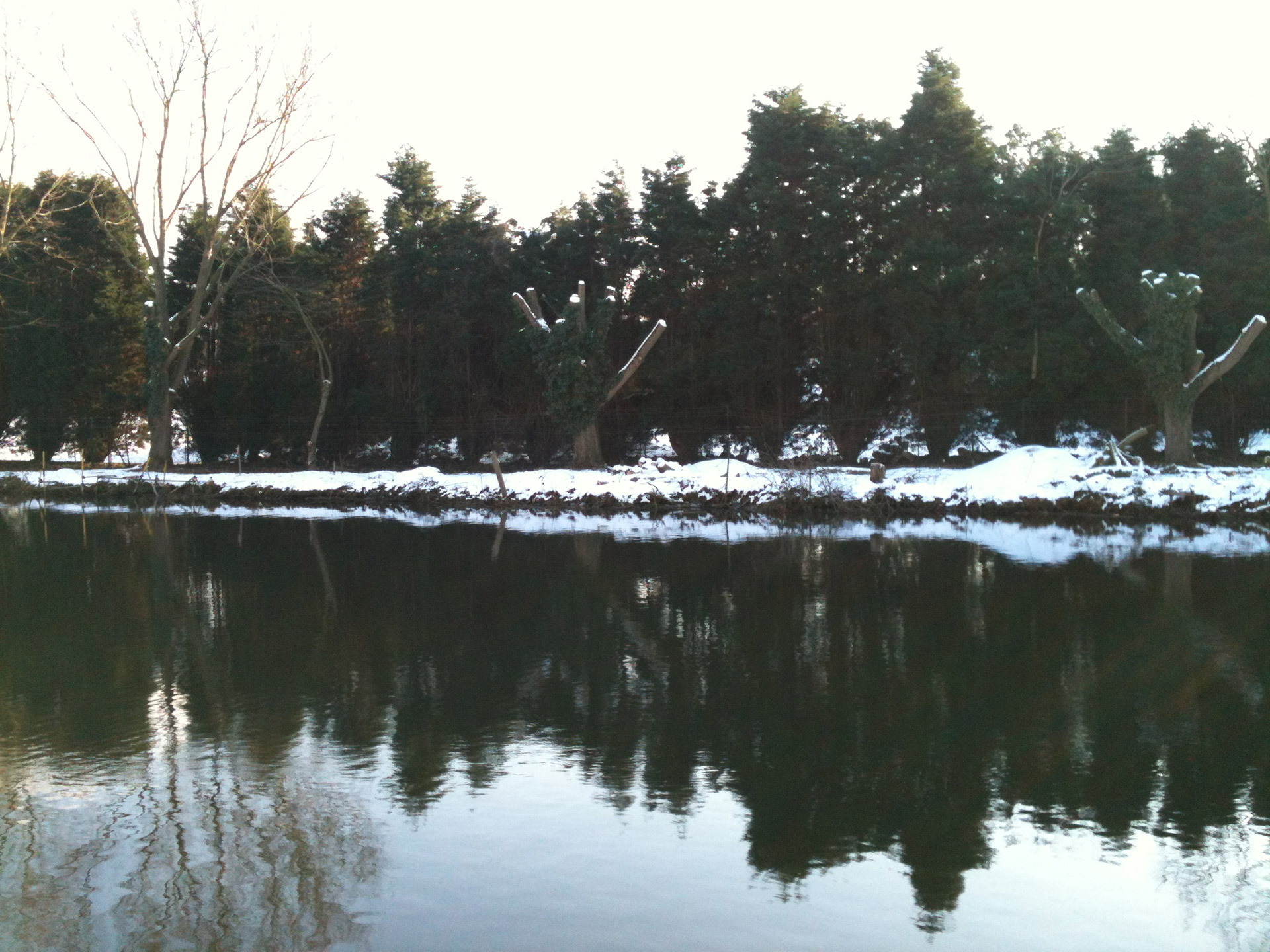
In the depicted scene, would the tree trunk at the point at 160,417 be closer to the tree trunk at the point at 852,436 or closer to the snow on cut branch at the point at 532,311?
the snow on cut branch at the point at 532,311

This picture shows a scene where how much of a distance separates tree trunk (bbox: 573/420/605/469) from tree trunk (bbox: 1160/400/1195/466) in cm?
1275

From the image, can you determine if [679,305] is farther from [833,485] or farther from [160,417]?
[160,417]

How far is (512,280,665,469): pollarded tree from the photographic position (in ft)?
92.7

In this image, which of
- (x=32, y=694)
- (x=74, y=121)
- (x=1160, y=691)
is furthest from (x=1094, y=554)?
(x=74, y=121)

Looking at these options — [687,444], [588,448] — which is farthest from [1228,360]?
[588,448]

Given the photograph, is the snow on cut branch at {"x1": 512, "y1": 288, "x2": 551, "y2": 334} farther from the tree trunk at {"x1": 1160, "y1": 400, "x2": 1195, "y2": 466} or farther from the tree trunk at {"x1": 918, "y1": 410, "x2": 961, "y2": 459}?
the tree trunk at {"x1": 1160, "y1": 400, "x2": 1195, "y2": 466}

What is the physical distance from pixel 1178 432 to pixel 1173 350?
1.76 m

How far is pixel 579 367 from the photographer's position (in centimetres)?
2823

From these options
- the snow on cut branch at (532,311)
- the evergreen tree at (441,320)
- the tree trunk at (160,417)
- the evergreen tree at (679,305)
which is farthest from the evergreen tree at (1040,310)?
the tree trunk at (160,417)

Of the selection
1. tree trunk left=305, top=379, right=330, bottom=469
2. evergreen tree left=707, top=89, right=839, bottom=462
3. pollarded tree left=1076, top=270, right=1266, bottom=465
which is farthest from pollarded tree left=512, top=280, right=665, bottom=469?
pollarded tree left=1076, top=270, right=1266, bottom=465

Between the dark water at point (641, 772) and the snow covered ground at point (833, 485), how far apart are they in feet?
32.6

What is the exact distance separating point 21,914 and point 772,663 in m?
5.80

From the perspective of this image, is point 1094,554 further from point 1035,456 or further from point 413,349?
point 413,349

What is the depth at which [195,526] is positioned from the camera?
75.4 ft
